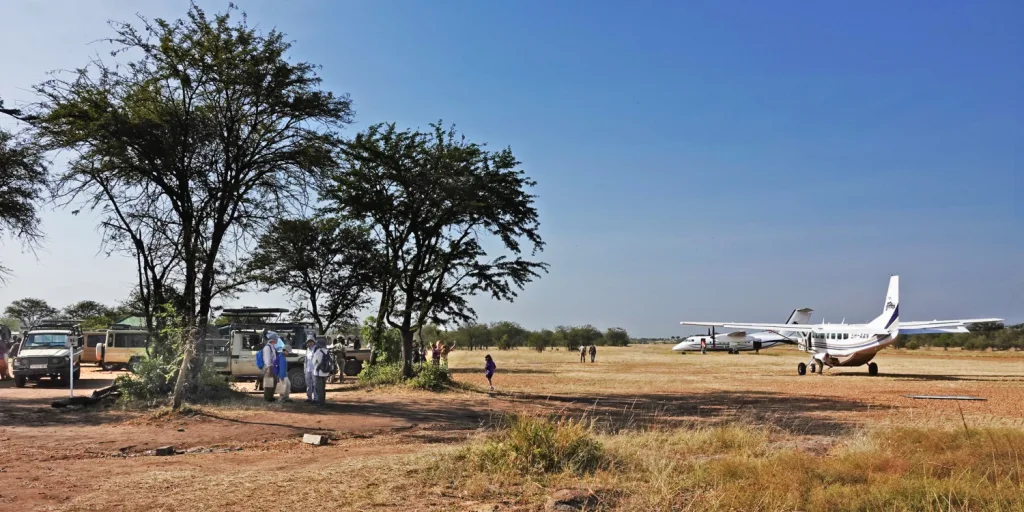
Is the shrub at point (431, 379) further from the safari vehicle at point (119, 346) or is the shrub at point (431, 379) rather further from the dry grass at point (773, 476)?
the safari vehicle at point (119, 346)

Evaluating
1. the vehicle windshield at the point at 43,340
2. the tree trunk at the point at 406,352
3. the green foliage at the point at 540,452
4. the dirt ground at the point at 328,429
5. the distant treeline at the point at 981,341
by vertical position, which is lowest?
the distant treeline at the point at 981,341

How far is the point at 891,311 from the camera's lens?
3872 cm

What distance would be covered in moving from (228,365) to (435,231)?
333 inches

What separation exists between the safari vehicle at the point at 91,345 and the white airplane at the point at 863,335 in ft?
128

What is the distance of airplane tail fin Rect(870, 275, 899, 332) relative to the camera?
1505 inches

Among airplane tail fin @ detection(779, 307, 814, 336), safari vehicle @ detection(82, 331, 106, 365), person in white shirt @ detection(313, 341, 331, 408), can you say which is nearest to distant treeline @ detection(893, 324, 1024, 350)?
airplane tail fin @ detection(779, 307, 814, 336)

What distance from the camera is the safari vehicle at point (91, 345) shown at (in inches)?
1633

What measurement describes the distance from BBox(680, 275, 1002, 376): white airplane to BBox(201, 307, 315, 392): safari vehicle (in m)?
28.8

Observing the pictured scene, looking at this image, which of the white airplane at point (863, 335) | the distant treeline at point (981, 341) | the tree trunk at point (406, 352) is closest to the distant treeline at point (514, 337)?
the distant treeline at point (981, 341)

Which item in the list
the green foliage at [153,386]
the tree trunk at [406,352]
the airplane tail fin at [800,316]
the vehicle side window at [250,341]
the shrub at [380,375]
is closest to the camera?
the green foliage at [153,386]

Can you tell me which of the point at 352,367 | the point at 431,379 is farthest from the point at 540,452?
the point at 352,367

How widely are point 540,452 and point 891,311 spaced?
34.8 meters

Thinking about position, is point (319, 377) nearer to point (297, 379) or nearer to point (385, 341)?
point (297, 379)

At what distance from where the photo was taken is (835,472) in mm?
9188
